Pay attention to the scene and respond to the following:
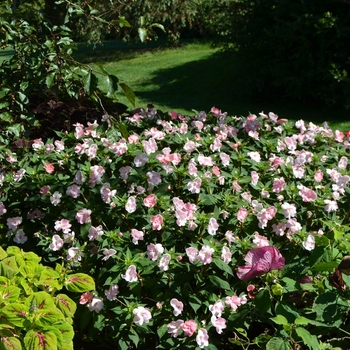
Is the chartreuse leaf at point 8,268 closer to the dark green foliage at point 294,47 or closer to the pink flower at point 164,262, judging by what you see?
the pink flower at point 164,262

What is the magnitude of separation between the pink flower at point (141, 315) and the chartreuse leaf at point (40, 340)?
0.53m

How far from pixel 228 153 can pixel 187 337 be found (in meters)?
1.25

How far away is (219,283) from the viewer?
2623 millimetres

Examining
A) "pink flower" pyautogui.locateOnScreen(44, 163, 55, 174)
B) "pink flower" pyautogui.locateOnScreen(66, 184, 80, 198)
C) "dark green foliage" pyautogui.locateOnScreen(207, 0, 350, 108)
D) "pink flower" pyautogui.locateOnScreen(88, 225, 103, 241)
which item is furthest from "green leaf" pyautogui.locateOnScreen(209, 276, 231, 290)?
"dark green foliage" pyautogui.locateOnScreen(207, 0, 350, 108)

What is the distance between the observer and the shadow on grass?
10235 mm

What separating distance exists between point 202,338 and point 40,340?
739 millimetres

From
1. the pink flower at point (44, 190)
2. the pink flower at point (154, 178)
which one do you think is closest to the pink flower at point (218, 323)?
the pink flower at point (154, 178)

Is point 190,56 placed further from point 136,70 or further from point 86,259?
point 86,259

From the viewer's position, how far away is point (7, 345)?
2.00m

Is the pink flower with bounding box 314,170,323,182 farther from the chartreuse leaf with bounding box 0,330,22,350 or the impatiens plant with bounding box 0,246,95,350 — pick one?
the chartreuse leaf with bounding box 0,330,22,350

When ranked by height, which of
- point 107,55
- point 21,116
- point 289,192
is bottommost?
point 107,55

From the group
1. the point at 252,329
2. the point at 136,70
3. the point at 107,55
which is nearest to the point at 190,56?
the point at 136,70

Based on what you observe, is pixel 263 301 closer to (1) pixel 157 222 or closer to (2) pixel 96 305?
(1) pixel 157 222

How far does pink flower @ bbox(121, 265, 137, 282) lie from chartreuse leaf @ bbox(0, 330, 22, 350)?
635 mm
